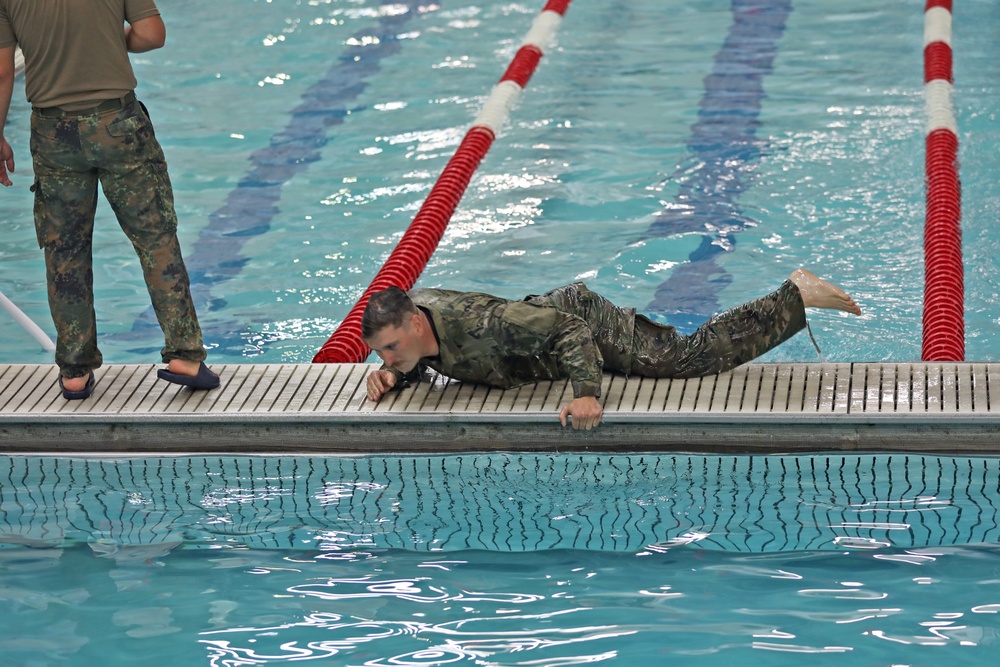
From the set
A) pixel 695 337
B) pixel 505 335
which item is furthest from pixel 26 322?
pixel 695 337

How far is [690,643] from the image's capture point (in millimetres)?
3160

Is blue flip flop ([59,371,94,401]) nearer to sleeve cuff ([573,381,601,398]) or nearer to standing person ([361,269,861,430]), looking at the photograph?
standing person ([361,269,861,430])

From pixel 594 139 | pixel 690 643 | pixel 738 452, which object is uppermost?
pixel 594 139

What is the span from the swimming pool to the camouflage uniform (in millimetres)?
1169

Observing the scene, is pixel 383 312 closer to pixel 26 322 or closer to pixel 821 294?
pixel 821 294

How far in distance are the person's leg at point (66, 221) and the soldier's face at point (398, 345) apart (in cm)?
100

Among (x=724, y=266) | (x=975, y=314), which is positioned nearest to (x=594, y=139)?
(x=724, y=266)

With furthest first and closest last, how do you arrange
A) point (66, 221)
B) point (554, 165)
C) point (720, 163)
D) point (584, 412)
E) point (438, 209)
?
point (554, 165), point (720, 163), point (438, 209), point (66, 221), point (584, 412)

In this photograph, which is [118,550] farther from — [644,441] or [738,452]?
[738,452]

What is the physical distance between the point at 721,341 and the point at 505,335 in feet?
2.42

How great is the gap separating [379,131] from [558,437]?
4384 millimetres

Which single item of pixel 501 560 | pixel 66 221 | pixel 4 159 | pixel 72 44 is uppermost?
pixel 72 44

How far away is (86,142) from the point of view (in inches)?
143

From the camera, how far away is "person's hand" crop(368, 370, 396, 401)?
3965 millimetres
